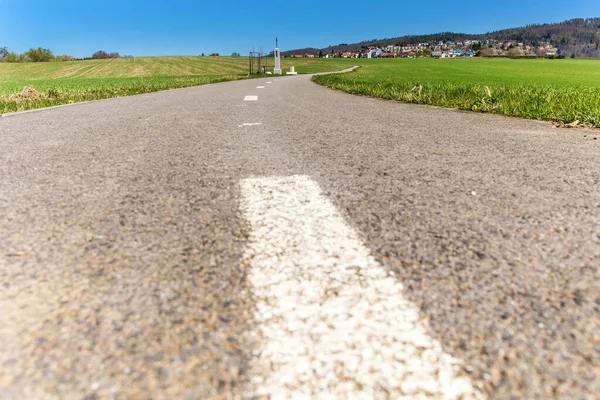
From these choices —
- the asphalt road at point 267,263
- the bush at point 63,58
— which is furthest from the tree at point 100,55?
the asphalt road at point 267,263

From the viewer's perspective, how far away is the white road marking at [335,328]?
0.75m

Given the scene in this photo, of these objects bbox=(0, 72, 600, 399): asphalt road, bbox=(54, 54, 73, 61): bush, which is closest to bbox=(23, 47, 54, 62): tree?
bbox=(54, 54, 73, 61): bush

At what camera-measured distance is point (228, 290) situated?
3.53 feet

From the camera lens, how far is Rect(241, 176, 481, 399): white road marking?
2.47 ft

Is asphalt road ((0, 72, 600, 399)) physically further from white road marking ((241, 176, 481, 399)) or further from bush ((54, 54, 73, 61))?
bush ((54, 54, 73, 61))

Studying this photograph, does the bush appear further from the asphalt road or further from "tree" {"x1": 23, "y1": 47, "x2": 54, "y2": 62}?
the asphalt road

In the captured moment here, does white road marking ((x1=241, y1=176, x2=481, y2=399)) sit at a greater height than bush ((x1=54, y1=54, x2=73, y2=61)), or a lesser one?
lesser

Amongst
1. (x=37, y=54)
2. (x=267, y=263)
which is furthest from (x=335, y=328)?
(x=37, y=54)

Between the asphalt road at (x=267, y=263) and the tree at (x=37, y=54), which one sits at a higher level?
the tree at (x=37, y=54)

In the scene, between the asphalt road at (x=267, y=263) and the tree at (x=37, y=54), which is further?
the tree at (x=37, y=54)

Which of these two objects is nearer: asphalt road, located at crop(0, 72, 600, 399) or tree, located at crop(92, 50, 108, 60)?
asphalt road, located at crop(0, 72, 600, 399)

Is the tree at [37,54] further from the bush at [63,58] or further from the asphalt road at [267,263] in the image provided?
the asphalt road at [267,263]

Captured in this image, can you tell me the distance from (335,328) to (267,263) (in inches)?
14.7

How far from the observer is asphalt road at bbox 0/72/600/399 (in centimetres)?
79
